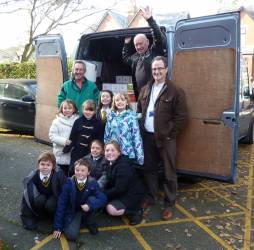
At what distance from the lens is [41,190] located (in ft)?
13.1

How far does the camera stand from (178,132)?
4277mm

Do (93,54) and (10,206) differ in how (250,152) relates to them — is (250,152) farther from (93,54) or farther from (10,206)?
(10,206)

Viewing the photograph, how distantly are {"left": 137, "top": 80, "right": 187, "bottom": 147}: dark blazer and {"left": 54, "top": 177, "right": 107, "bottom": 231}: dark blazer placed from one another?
38.4 inches

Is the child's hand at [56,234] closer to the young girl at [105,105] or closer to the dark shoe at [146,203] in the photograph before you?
the dark shoe at [146,203]

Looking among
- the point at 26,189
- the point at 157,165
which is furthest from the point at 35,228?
the point at 157,165

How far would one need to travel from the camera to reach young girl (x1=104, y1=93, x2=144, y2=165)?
14.6 feet

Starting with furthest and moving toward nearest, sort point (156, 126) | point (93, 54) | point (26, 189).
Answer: point (93, 54) < point (156, 126) < point (26, 189)

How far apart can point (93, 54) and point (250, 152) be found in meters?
4.17

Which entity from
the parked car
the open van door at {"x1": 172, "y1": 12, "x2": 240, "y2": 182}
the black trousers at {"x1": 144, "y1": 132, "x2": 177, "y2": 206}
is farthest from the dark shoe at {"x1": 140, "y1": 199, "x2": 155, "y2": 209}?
the parked car

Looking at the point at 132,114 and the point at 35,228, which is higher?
the point at 132,114

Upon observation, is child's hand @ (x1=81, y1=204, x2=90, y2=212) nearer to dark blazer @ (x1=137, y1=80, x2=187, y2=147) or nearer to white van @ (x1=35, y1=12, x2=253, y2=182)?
dark blazer @ (x1=137, y1=80, x2=187, y2=147)

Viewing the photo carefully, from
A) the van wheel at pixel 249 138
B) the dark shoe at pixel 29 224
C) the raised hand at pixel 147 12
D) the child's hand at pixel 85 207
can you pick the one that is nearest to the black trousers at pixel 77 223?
the child's hand at pixel 85 207

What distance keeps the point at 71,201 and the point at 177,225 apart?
4.20 ft

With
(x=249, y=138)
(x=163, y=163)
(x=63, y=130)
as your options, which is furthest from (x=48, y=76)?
(x=249, y=138)
